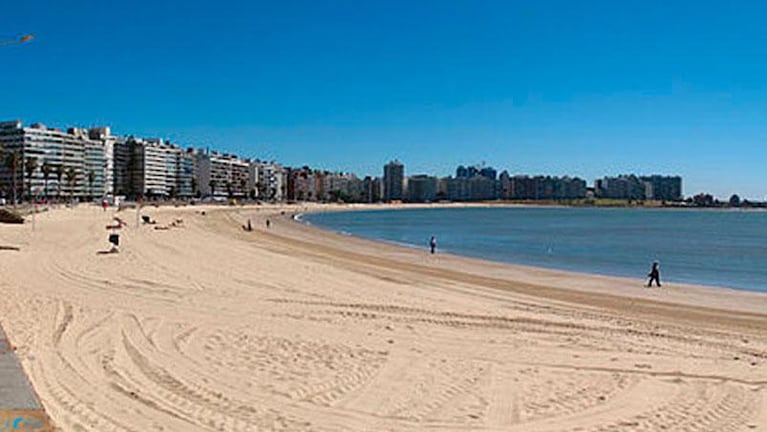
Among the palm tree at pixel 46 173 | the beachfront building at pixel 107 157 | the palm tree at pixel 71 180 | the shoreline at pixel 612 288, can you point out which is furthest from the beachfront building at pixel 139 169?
the shoreline at pixel 612 288

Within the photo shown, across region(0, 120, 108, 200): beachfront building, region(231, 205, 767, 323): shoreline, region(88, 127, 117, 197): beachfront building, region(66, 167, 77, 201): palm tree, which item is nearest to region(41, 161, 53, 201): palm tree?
region(0, 120, 108, 200): beachfront building

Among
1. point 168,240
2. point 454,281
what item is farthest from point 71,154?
point 454,281

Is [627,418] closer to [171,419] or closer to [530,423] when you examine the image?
[530,423]

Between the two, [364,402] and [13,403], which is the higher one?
[13,403]

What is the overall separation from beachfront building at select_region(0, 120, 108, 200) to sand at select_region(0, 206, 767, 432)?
430 ft

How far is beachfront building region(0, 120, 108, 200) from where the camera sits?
5531 inches

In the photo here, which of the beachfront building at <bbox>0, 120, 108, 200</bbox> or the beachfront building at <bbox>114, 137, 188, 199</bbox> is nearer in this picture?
the beachfront building at <bbox>0, 120, 108, 200</bbox>

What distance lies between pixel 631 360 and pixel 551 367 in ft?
5.14

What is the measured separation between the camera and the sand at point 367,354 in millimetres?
7438

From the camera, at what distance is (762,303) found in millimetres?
20812

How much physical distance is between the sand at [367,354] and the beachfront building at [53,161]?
13108cm

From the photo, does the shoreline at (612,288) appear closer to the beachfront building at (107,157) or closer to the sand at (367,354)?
the sand at (367,354)

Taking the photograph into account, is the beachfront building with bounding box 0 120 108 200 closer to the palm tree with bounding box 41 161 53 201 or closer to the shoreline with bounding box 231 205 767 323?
the palm tree with bounding box 41 161 53 201

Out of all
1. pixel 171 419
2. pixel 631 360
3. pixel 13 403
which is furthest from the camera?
pixel 631 360
